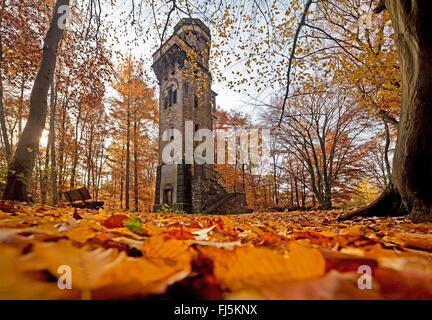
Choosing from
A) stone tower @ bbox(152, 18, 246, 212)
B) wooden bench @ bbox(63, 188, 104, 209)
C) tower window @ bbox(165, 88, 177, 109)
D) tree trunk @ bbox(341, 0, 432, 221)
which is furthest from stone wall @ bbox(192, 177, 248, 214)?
tree trunk @ bbox(341, 0, 432, 221)

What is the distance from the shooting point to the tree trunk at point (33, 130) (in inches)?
127

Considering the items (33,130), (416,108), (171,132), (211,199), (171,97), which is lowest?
(211,199)

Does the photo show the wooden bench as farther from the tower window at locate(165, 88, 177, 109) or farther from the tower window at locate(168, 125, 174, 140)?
the tower window at locate(165, 88, 177, 109)

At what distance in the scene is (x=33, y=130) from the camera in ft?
11.5

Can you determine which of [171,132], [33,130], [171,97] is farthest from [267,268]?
[171,97]

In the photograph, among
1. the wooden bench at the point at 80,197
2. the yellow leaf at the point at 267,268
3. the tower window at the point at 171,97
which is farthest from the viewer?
the tower window at the point at 171,97

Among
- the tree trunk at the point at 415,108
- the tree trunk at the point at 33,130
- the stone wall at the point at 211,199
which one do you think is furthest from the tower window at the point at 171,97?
the tree trunk at the point at 415,108

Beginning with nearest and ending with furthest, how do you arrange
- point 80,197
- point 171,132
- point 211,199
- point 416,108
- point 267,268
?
point 267,268 < point 416,108 < point 80,197 < point 211,199 < point 171,132

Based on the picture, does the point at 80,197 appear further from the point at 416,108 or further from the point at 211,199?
the point at 416,108

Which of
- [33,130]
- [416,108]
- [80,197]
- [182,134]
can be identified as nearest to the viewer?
[416,108]

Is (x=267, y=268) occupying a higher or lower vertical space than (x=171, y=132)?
lower

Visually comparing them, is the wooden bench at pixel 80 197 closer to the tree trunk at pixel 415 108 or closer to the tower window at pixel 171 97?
the tower window at pixel 171 97
